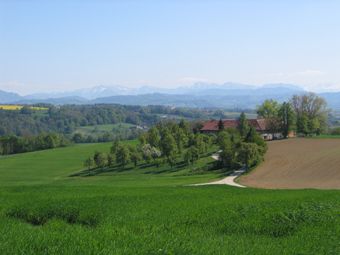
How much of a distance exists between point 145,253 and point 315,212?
36.2ft

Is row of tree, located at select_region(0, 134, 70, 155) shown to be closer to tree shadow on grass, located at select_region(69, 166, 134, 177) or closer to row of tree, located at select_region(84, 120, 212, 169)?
row of tree, located at select_region(84, 120, 212, 169)

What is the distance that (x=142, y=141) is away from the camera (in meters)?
102

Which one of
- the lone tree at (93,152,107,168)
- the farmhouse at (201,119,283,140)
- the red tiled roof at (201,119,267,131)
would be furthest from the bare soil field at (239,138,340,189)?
the lone tree at (93,152,107,168)

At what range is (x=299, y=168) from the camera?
2579 inches

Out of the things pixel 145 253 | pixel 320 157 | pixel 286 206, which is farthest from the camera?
pixel 320 157

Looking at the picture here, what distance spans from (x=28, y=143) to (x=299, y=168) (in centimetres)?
10300

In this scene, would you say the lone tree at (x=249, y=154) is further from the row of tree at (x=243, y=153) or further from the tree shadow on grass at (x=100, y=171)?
the tree shadow on grass at (x=100, y=171)

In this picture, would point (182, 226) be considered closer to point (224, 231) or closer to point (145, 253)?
point (224, 231)

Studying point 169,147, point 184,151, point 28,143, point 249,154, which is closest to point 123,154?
point 169,147

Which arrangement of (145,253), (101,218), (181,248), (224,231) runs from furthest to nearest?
(101,218) → (224,231) → (181,248) → (145,253)

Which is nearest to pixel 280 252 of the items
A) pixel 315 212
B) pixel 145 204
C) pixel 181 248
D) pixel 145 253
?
pixel 181 248

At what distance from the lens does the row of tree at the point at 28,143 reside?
140m

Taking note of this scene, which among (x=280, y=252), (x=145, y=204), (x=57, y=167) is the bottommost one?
(x=57, y=167)

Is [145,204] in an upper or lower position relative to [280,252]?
lower
